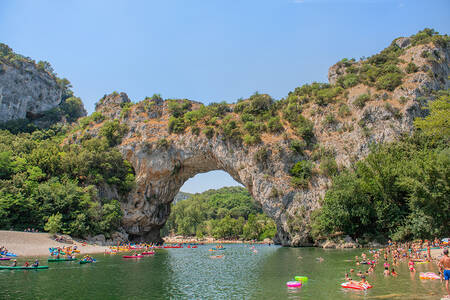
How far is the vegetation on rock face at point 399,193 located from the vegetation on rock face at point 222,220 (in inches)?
1547

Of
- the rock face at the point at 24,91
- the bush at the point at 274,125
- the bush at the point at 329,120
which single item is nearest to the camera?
the bush at the point at 329,120

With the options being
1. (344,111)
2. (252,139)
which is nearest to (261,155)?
(252,139)

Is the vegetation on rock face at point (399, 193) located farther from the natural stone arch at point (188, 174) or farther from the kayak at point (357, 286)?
the kayak at point (357, 286)

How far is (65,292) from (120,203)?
38503mm

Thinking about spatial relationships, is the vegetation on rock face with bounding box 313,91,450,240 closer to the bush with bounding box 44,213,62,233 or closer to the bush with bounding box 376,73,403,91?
the bush with bounding box 376,73,403,91

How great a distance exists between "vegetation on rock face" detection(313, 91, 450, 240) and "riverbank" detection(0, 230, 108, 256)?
107ft

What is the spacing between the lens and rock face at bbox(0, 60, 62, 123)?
69250mm

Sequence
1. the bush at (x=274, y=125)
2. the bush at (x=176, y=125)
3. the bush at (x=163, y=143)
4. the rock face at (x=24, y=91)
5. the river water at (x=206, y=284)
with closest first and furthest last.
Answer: the river water at (x=206, y=284), the bush at (x=274, y=125), the bush at (x=163, y=143), the bush at (x=176, y=125), the rock face at (x=24, y=91)

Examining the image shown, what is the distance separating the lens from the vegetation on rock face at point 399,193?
2814 cm

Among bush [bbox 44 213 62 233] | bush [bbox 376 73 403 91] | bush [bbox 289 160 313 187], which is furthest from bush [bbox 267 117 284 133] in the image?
bush [bbox 44 213 62 233]

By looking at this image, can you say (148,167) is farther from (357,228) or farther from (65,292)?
(65,292)

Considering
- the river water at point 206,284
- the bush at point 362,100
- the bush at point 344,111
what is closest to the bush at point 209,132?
the bush at point 344,111

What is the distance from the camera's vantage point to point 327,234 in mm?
40844

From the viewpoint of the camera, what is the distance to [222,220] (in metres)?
89.6
